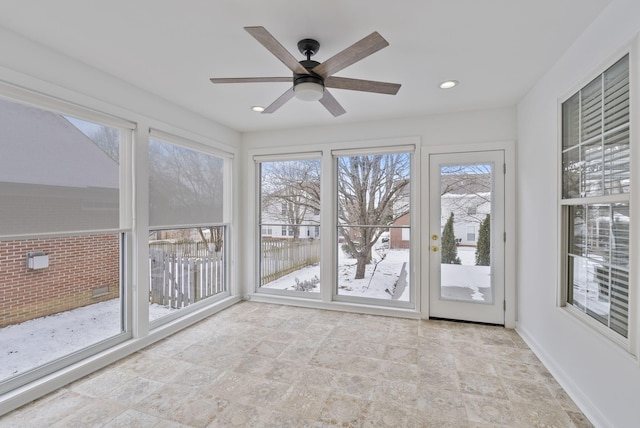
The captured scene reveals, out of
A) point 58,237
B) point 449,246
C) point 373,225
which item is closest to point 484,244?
point 449,246

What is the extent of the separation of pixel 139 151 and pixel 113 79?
647 millimetres

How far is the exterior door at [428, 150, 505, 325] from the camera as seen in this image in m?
3.46

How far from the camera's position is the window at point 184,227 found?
3.20 metres

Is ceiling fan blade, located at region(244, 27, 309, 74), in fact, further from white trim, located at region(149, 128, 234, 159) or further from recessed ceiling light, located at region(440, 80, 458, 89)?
white trim, located at region(149, 128, 234, 159)

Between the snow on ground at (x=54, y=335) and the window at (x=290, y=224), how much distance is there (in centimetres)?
206

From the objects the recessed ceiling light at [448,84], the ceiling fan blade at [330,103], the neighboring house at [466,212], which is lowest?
the neighboring house at [466,212]

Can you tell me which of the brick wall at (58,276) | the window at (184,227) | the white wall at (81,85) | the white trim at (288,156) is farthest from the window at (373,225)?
the brick wall at (58,276)

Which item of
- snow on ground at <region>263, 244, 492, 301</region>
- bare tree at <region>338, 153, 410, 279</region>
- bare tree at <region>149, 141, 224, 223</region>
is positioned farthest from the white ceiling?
snow on ground at <region>263, 244, 492, 301</region>

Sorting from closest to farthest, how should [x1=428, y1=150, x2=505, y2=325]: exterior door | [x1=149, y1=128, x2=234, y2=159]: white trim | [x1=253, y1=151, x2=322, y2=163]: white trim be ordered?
[x1=149, y1=128, x2=234, y2=159]: white trim
[x1=428, y1=150, x2=505, y2=325]: exterior door
[x1=253, y1=151, x2=322, y2=163]: white trim

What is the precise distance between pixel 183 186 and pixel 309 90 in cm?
224

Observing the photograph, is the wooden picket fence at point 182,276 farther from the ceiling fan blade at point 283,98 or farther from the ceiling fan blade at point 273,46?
the ceiling fan blade at point 273,46

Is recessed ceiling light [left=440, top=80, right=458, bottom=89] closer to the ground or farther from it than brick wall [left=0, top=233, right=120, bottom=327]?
farther from it

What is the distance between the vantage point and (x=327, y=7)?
1.75 meters

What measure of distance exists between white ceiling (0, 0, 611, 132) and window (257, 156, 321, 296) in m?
1.50
